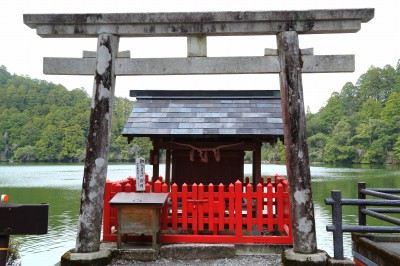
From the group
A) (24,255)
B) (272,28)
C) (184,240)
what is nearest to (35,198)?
(24,255)

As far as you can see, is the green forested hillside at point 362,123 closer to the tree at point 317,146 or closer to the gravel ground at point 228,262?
the tree at point 317,146

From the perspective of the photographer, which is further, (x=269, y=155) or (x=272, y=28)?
(x=269, y=155)

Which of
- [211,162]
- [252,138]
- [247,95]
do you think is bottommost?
[211,162]

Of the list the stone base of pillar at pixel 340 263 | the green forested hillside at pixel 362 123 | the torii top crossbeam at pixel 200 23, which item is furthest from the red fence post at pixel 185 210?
the green forested hillside at pixel 362 123

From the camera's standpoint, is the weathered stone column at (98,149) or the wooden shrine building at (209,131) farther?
the wooden shrine building at (209,131)

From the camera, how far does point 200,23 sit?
6.03 meters

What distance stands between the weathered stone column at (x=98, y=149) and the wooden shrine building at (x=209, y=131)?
2.29 m

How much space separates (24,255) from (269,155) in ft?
214

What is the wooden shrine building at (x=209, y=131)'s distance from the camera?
844 centimetres

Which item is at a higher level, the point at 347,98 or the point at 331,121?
the point at 347,98

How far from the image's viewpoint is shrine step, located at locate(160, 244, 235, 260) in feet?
20.9

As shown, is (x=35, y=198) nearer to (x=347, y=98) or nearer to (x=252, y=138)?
(x=252, y=138)

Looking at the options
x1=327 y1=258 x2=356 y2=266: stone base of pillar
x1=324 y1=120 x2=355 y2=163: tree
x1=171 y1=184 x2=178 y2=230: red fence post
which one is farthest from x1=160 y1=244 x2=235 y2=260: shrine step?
x1=324 y1=120 x2=355 y2=163: tree

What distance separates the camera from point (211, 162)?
29.9 feet
